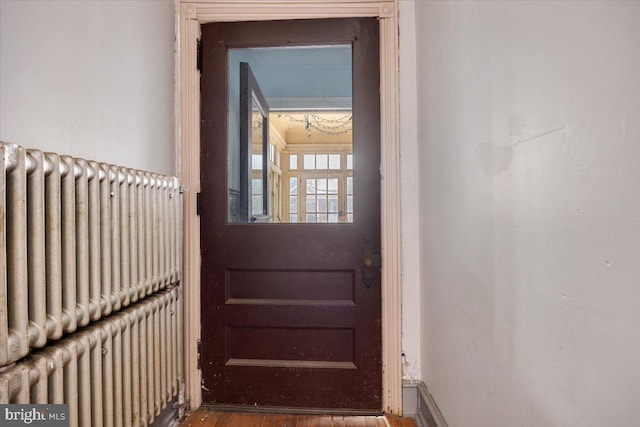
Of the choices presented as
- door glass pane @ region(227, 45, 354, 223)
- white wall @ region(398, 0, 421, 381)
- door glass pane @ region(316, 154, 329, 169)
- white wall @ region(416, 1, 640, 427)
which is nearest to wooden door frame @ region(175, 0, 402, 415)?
white wall @ region(398, 0, 421, 381)

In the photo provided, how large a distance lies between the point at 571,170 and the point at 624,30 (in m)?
0.24

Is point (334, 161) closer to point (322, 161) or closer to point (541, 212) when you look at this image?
point (322, 161)

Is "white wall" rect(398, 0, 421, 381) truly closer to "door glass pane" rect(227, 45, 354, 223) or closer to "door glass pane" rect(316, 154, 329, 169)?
"door glass pane" rect(227, 45, 354, 223)

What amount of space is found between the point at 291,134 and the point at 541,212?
133 centimetres

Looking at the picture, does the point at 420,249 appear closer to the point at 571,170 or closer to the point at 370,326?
the point at 370,326

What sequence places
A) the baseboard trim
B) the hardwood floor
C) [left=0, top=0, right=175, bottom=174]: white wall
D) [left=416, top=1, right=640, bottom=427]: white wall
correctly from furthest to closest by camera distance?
the hardwood floor → the baseboard trim → [left=0, top=0, right=175, bottom=174]: white wall → [left=416, top=1, right=640, bottom=427]: white wall

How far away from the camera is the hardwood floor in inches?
66.9

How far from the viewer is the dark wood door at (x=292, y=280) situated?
1.80 meters

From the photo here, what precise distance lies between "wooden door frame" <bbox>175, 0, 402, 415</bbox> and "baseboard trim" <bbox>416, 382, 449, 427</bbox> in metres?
0.13

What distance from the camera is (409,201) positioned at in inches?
71.2

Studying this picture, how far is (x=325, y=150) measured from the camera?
1860 millimetres

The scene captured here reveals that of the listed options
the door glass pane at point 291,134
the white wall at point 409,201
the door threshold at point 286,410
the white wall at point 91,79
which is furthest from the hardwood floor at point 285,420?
the white wall at point 91,79

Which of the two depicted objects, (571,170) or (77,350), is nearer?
(571,170)

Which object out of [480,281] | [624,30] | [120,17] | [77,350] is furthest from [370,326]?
[120,17]
